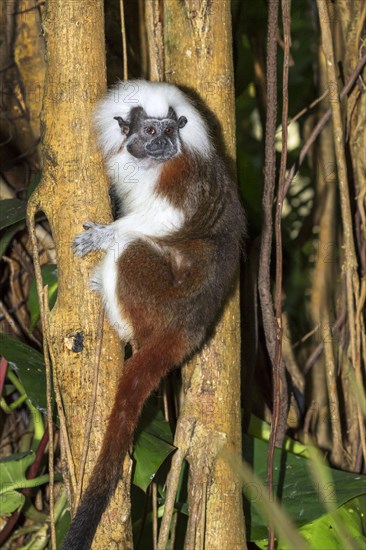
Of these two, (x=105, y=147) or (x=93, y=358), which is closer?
(x=93, y=358)

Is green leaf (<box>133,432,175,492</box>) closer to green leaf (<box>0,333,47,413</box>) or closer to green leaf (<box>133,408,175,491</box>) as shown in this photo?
green leaf (<box>133,408,175,491</box>)

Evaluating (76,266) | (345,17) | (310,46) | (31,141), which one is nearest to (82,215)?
(76,266)

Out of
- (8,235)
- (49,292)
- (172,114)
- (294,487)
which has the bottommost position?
(294,487)

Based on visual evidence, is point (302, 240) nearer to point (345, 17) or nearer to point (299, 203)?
point (299, 203)

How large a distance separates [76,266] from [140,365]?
34 centimetres

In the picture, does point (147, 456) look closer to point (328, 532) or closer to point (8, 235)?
point (328, 532)

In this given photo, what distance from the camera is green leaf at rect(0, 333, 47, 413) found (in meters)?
2.14

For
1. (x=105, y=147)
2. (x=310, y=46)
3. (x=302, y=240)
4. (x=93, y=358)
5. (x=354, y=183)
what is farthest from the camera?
(x=310, y=46)

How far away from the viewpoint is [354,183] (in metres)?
2.96

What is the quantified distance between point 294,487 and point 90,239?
1.18m

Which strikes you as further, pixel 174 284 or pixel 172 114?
pixel 172 114

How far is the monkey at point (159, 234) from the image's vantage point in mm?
2080

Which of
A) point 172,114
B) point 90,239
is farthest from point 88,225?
point 172,114

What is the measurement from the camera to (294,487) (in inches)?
98.1
